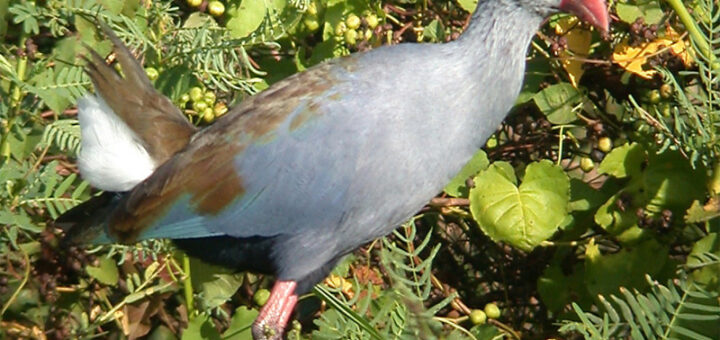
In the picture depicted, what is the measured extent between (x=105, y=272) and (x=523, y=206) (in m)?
0.91

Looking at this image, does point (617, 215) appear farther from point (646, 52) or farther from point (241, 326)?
point (241, 326)

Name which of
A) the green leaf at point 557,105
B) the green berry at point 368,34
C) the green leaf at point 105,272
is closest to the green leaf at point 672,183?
the green leaf at point 557,105

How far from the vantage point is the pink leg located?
2.41 metres

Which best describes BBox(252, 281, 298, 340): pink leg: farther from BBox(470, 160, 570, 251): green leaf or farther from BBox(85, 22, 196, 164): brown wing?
BBox(470, 160, 570, 251): green leaf

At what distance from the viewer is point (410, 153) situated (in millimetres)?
2268

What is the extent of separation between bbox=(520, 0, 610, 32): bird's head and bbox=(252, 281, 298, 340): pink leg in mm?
682

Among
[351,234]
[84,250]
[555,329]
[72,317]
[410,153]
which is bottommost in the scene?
[555,329]

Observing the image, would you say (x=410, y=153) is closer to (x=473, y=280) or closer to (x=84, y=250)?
(x=84, y=250)

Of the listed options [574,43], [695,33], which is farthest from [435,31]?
[695,33]

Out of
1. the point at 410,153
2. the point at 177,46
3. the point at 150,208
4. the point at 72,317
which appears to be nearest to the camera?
the point at 410,153

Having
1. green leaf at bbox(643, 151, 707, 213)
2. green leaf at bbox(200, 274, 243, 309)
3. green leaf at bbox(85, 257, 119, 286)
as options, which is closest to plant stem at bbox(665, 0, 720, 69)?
green leaf at bbox(643, 151, 707, 213)

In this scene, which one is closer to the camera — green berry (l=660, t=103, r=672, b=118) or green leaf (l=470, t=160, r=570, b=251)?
green leaf (l=470, t=160, r=570, b=251)

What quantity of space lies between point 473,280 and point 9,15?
4.20 ft

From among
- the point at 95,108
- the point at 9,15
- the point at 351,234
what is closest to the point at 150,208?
the point at 95,108
